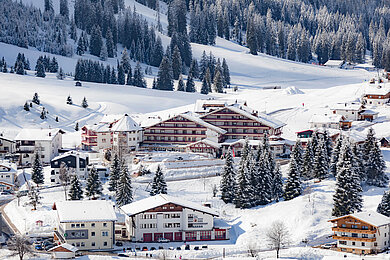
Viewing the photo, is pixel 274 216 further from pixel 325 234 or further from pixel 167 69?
pixel 167 69

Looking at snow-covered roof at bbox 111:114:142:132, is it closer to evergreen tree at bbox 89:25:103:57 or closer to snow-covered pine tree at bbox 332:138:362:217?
snow-covered pine tree at bbox 332:138:362:217

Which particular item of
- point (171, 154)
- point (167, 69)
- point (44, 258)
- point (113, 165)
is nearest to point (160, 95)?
point (167, 69)

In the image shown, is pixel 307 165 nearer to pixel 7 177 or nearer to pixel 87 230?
pixel 87 230

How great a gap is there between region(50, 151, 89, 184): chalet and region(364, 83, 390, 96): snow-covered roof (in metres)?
57.6

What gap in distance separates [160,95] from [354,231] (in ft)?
299

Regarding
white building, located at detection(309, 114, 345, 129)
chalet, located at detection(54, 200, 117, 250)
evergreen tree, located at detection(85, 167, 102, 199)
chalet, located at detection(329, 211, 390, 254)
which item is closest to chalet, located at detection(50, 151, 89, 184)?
evergreen tree, located at detection(85, 167, 102, 199)

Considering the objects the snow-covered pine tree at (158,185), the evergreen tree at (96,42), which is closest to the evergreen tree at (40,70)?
the evergreen tree at (96,42)

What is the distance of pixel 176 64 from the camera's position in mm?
184750

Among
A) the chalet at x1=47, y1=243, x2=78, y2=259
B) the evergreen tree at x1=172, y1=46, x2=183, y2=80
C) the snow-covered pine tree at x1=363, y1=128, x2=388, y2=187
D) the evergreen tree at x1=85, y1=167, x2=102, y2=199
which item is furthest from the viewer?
the evergreen tree at x1=172, y1=46, x2=183, y2=80

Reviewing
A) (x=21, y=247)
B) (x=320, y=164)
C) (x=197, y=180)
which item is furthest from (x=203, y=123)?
(x=21, y=247)

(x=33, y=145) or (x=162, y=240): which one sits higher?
(x=33, y=145)

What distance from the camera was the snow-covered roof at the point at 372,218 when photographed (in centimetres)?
6706

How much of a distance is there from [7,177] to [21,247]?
92.6 ft

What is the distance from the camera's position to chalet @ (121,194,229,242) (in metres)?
75.4
